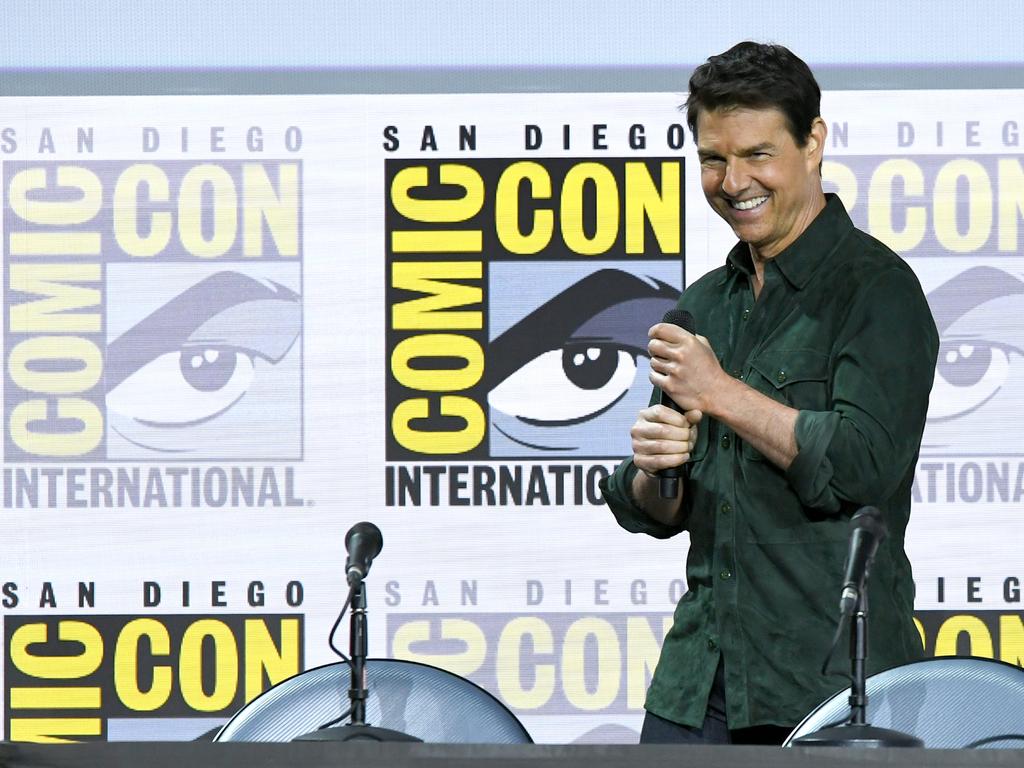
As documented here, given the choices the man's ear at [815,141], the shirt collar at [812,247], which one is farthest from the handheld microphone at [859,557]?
the man's ear at [815,141]

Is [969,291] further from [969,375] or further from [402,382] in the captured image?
[402,382]

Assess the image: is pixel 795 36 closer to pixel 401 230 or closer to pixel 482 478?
pixel 401 230

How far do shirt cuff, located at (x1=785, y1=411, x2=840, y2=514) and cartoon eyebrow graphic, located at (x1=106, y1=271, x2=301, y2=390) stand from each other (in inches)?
68.1

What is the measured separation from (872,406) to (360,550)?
620mm

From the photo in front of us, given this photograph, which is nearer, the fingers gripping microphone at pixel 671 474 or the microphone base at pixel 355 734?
the microphone base at pixel 355 734

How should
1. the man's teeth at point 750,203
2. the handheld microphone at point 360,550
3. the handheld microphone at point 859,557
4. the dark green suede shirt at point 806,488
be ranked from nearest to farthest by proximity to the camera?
the handheld microphone at point 859,557 → the handheld microphone at point 360,550 → the dark green suede shirt at point 806,488 → the man's teeth at point 750,203

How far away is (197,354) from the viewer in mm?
3168

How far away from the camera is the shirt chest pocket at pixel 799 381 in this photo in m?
1.74

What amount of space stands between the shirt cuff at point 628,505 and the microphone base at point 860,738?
57 centimetres

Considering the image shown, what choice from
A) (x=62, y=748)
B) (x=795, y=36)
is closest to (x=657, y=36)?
(x=795, y=36)

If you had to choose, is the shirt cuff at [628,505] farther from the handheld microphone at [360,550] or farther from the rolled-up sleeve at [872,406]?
the handheld microphone at [360,550]

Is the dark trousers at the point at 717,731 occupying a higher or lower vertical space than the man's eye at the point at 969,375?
lower

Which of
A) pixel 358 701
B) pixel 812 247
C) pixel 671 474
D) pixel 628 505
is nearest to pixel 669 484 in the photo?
pixel 671 474

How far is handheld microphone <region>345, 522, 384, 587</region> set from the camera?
5.13 feet
